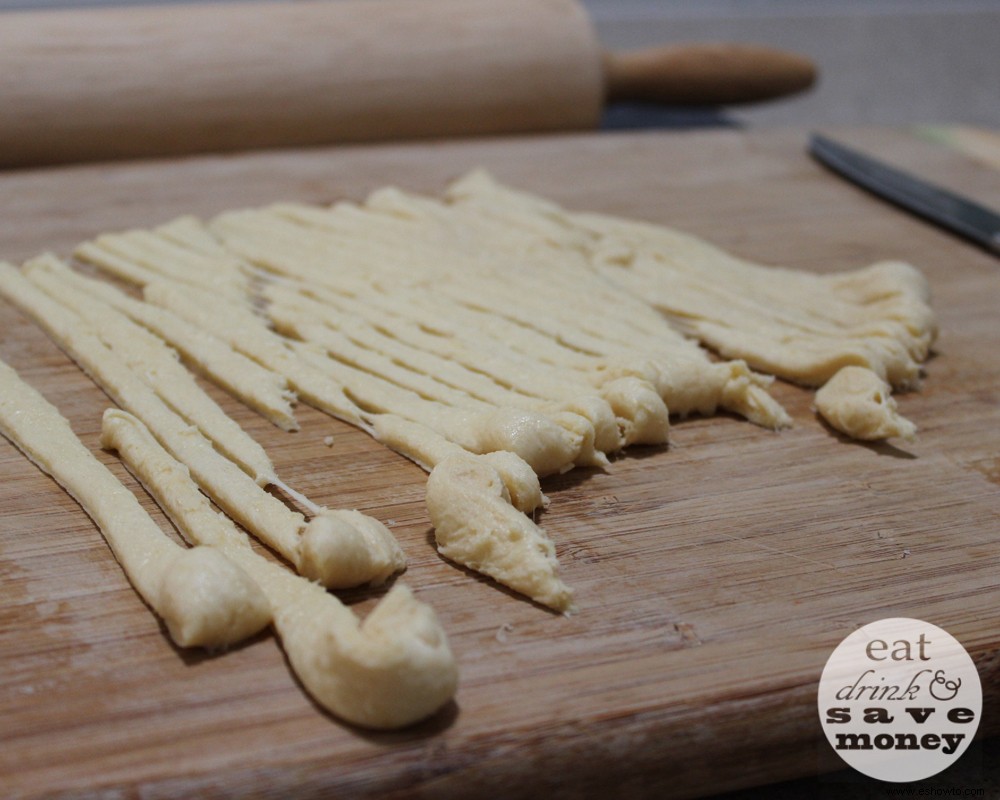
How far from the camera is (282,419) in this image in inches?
108

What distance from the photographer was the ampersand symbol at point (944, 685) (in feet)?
6.50

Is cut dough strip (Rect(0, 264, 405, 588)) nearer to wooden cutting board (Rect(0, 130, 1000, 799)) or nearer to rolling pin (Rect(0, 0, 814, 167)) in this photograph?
wooden cutting board (Rect(0, 130, 1000, 799))

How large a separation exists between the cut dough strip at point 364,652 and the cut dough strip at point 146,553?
80 mm

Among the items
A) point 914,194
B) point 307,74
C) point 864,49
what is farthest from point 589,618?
point 864,49

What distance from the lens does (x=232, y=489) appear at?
2348mm

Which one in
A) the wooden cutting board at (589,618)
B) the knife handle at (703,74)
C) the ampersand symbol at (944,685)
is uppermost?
the knife handle at (703,74)

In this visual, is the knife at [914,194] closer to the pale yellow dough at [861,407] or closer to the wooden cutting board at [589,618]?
the wooden cutting board at [589,618]

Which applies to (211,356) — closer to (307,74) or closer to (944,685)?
(944,685)

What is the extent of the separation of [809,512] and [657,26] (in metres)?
5.52

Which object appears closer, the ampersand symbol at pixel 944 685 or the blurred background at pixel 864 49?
the ampersand symbol at pixel 944 685

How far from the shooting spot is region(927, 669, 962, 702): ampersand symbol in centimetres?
198

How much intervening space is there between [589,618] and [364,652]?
497 millimetres

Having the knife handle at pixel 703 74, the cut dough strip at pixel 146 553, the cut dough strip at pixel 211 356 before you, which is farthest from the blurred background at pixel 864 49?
the cut dough strip at pixel 146 553

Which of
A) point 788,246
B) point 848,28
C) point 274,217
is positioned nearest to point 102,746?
point 274,217
